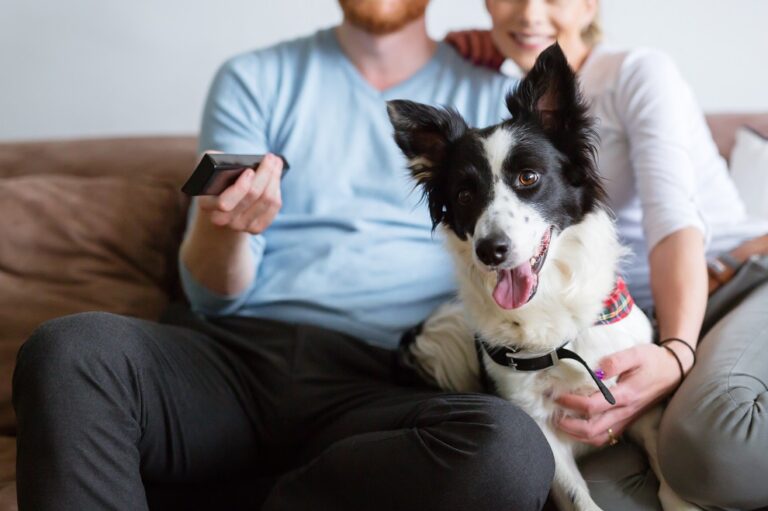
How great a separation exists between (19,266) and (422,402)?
1.27m

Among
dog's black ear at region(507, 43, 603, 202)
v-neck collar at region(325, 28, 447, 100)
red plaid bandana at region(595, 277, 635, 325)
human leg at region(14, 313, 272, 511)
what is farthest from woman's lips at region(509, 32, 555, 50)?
human leg at region(14, 313, 272, 511)

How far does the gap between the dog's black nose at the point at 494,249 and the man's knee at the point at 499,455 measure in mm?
255

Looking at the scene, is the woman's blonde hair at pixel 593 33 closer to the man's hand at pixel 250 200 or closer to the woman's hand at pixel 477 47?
the woman's hand at pixel 477 47

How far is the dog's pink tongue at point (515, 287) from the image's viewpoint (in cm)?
146

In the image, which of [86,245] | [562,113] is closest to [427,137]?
[562,113]

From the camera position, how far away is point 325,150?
1921 millimetres

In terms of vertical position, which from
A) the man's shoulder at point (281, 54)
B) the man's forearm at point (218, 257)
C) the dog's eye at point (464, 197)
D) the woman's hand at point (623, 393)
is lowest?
the woman's hand at point (623, 393)

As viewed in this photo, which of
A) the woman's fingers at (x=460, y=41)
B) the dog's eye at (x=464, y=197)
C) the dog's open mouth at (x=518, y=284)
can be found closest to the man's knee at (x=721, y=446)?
the dog's open mouth at (x=518, y=284)

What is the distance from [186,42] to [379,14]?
100cm

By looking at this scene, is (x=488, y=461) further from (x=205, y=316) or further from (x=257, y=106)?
(x=257, y=106)

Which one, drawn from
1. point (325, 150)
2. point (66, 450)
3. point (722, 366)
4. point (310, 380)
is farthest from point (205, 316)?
point (722, 366)

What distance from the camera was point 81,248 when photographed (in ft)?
7.06

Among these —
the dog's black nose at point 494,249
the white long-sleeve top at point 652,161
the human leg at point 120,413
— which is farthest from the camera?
the white long-sleeve top at point 652,161

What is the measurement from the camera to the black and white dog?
57.9 inches
